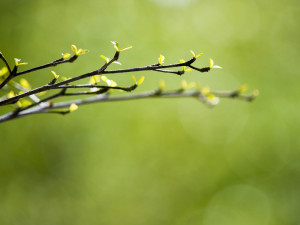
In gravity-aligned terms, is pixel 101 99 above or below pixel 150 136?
below

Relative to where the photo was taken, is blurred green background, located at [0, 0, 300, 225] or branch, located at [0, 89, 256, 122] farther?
blurred green background, located at [0, 0, 300, 225]

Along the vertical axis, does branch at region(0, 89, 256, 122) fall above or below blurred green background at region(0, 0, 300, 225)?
below

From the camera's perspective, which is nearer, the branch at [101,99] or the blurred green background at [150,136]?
the branch at [101,99]

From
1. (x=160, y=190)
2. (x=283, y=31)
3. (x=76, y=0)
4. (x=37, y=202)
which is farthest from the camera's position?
(x=283, y=31)

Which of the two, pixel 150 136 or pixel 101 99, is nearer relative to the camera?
pixel 101 99

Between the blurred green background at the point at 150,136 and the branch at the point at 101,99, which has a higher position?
the blurred green background at the point at 150,136

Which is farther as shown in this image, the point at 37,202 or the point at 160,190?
the point at 160,190

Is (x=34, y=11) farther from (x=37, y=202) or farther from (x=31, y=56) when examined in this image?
(x=37, y=202)

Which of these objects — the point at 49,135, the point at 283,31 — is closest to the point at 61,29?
the point at 49,135
